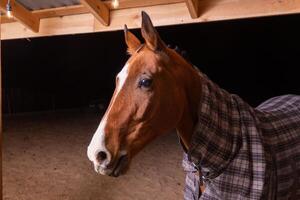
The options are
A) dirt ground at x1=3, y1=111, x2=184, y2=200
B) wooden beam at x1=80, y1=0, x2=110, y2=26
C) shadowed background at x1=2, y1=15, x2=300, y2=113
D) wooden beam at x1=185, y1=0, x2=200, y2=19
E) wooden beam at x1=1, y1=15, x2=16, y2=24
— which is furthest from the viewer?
shadowed background at x1=2, y1=15, x2=300, y2=113

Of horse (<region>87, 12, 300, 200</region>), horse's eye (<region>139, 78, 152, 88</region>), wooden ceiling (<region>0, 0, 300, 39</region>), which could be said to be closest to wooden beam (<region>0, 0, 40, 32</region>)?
wooden ceiling (<region>0, 0, 300, 39</region>)

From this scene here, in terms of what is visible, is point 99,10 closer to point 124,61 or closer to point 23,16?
point 23,16

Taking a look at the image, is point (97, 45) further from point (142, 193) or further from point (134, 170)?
point (142, 193)

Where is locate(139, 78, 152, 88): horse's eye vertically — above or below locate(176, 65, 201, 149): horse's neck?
above

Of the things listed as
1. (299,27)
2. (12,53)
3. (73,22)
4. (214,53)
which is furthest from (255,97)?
(12,53)

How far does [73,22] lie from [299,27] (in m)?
3.22

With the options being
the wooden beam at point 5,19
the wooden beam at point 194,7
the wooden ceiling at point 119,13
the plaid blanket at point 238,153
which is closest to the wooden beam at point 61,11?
the wooden ceiling at point 119,13

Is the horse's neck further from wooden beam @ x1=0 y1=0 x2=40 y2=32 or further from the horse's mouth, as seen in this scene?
wooden beam @ x1=0 y1=0 x2=40 y2=32

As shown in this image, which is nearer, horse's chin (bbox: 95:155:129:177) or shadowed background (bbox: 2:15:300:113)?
horse's chin (bbox: 95:155:129:177)

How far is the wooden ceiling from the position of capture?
2165 millimetres

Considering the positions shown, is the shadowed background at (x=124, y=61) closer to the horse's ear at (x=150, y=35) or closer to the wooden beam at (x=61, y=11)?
the wooden beam at (x=61, y=11)

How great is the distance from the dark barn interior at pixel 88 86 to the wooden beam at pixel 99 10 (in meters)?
1.05

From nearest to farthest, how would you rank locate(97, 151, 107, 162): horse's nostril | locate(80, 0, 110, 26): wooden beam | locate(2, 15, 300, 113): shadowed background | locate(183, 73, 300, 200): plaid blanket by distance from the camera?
locate(97, 151, 107, 162): horse's nostril
locate(183, 73, 300, 200): plaid blanket
locate(80, 0, 110, 26): wooden beam
locate(2, 15, 300, 113): shadowed background

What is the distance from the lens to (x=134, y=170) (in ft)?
12.1
